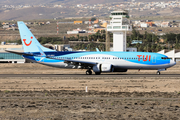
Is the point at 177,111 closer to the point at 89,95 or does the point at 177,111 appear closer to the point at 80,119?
the point at 80,119

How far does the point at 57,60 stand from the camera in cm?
5438

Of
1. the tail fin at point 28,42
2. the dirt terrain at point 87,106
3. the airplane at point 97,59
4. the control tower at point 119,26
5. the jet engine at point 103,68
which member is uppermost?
the control tower at point 119,26

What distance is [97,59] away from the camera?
53375mm

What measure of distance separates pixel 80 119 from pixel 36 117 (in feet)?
9.86

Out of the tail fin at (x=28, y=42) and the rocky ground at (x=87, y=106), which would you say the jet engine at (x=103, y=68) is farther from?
the rocky ground at (x=87, y=106)

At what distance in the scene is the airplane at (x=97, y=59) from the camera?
2031 inches

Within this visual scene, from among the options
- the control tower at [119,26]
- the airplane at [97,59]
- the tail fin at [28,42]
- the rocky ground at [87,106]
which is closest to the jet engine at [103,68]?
the airplane at [97,59]

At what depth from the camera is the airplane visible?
51.6 metres

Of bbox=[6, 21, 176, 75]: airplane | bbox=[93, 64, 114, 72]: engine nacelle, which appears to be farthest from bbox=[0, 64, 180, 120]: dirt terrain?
bbox=[6, 21, 176, 75]: airplane

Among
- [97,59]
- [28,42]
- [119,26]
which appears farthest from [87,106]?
[119,26]

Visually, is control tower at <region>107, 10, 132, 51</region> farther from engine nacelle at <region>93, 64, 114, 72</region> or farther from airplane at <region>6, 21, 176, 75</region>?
engine nacelle at <region>93, 64, 114, 72</region>

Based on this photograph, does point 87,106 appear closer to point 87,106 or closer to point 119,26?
point 87,106

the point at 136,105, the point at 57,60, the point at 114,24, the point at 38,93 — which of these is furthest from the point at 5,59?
the point at 136,105

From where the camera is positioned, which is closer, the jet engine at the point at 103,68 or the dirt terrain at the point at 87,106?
the dirt terrain at the point at 87,106
